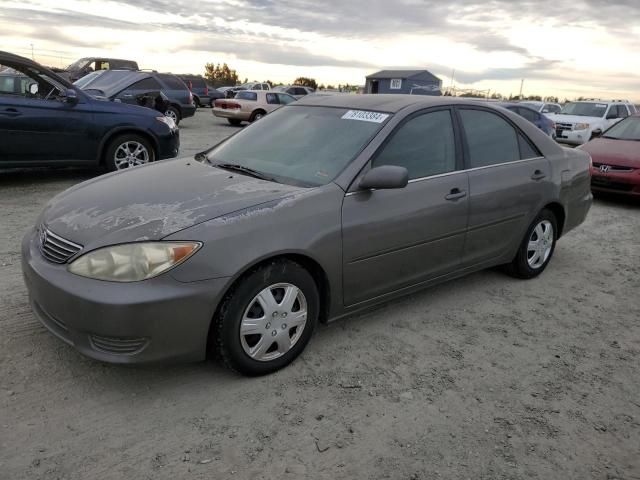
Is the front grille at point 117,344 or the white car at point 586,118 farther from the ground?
the white car at point 586,118

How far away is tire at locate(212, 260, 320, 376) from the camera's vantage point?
2748 mm

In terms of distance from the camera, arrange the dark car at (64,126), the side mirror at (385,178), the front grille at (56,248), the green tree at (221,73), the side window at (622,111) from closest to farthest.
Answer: the front grille at (56,248) → the side mirror at (385,178) → the dark car at (64,126) → the side window at (622,111) → the green tree at (221,73)

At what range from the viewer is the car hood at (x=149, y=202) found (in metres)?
2.71

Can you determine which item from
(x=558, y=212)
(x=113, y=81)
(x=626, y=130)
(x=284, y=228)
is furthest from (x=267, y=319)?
(x=113, y=81)

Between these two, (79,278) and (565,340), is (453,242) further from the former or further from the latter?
A: (79,278)

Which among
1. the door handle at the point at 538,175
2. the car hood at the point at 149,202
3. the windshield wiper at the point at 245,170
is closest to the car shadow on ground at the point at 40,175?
the car hood at the point at 149,202

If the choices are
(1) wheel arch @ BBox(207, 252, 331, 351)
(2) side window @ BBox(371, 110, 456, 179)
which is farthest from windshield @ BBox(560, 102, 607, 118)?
(1) wheel arch @ BBox(207, 252, 331, 351)

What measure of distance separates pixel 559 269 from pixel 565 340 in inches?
65.0

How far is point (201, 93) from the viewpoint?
29031mm

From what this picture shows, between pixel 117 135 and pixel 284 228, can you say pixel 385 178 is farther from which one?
pixel 117 135

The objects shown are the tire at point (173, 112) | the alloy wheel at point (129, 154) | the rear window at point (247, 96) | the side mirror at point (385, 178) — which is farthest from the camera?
the rear window at point (247, 96)

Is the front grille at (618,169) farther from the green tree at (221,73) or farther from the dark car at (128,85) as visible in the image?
the green tree at (221,73)

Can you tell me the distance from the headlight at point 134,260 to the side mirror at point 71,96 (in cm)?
527

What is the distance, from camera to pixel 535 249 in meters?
4.70
